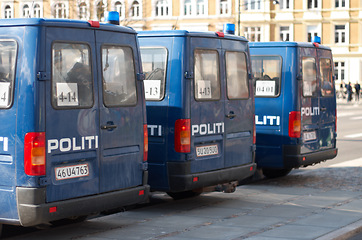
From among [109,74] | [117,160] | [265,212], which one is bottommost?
[265,212]

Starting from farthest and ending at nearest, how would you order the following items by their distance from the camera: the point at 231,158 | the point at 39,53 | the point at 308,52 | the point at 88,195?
the point at 308,52
the point at 231,158
the point at 88,195
the point at 39,53

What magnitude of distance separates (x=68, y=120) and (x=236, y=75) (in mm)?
3611

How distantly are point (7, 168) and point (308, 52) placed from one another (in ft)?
22.7

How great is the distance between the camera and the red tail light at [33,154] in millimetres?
6992

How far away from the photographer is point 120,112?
8117 millimetres

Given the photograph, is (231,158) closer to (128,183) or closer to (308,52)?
(128,183)

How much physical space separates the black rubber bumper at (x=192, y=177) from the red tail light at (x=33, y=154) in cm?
268

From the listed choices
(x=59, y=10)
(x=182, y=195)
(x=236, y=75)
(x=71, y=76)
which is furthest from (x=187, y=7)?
(x=71, y=76)

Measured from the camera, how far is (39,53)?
7074 millimetres

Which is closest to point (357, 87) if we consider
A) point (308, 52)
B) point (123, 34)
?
point (308, 52)

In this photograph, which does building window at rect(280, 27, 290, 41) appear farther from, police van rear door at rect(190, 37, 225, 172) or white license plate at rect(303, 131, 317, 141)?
police van rear door at rect(190, 37, 225, 172)

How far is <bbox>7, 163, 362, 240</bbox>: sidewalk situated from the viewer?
8055 mm

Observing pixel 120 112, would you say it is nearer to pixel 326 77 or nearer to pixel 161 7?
pixel 326 77

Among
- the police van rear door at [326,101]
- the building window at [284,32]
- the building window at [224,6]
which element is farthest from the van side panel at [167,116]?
the building window at [224,6]
